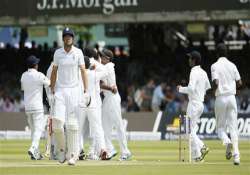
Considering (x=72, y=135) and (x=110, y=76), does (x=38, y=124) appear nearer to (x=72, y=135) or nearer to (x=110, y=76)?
(x=110, y=76)

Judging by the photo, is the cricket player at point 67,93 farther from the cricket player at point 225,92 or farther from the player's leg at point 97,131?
the cricket player at point 225,92

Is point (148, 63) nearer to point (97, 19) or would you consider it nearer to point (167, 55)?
point (167, 55)

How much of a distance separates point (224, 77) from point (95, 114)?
2.77 meters

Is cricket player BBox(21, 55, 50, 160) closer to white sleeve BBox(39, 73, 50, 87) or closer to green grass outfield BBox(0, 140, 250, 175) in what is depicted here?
white sleeve BBox(39, 73, 50, 87)

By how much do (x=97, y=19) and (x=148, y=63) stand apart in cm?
499

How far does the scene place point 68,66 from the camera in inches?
727

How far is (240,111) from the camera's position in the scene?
35.1m

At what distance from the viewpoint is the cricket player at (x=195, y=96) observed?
20.3 metres

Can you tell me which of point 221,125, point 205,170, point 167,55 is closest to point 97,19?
point 167,55

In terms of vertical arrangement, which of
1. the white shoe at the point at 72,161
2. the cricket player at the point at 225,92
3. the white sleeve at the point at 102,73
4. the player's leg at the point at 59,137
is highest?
the white sleeve at the point at 102,73

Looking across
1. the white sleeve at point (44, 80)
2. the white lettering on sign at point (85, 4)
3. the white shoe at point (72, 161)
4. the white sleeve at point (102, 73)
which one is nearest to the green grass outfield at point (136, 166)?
the white shoe at point (72, 161)

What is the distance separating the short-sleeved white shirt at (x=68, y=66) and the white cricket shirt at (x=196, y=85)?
2803 millimetres

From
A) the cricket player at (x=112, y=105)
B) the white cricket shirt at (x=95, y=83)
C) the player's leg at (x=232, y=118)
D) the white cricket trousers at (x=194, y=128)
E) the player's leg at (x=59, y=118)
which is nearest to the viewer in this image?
the player's leg at (x=59, y=118)

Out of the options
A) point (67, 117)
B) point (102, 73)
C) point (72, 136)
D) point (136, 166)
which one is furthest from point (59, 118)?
point (102, 73)
